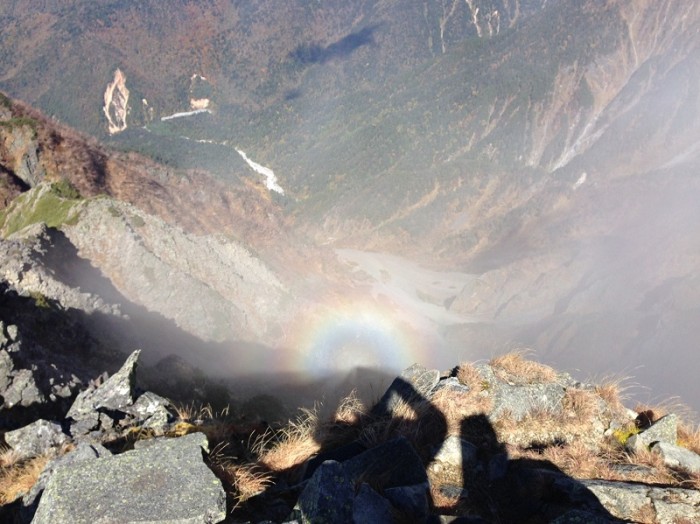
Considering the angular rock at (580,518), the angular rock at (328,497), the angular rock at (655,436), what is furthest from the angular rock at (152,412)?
the angular rock at (655,436)

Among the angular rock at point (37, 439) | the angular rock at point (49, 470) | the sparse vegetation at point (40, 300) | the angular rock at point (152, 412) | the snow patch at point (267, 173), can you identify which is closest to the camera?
the angular rock at point (49, 470)

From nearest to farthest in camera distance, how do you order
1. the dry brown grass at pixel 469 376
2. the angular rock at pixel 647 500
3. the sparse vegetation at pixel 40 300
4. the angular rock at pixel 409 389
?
the angular rock at pixel 647 500 → the angular rock at pixel 409 389 → the dry brown grass at pixel 469 376 → the sparse vegetation at pixel 40 300

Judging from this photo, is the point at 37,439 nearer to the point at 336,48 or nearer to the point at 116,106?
the point at 116,106

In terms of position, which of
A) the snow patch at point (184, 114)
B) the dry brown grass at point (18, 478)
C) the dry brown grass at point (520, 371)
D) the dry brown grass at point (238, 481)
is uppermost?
the snow patch at point (184, 114)

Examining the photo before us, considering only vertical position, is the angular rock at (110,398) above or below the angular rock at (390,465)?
above

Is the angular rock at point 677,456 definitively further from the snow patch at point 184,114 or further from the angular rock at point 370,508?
the snow patch at point 184,114

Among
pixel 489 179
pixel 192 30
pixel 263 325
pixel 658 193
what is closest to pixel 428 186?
pixel 489 179

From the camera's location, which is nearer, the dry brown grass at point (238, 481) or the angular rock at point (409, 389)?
the dry brown grass at point (238, 481)
